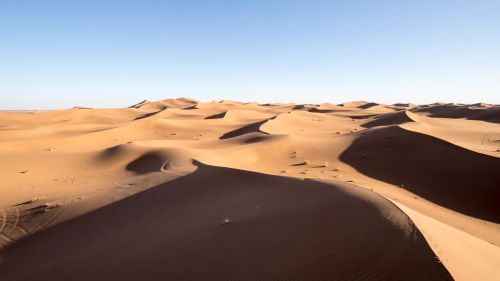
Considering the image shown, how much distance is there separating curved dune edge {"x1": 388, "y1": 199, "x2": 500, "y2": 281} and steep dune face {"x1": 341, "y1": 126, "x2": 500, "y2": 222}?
141 inches

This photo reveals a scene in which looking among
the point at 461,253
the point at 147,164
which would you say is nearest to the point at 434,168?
the point at 461,253

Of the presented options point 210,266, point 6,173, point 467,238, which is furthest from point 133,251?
point 6,173

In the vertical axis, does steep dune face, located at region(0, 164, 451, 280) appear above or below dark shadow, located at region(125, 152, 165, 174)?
above

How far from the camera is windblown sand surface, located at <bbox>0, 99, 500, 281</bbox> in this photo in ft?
12.0

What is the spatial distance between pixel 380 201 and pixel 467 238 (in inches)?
45.8

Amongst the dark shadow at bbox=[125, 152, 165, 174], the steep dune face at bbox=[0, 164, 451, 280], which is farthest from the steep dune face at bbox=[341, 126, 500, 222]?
the dark shadow at bbox=[125, 152, 165, 174]

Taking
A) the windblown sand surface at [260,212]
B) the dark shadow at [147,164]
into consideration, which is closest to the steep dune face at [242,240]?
the windblown sand surface at [260,212]

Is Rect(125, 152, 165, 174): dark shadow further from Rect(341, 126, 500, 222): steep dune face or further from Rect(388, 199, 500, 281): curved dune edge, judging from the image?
Rect(388, 199, 500, 281): curved dune edge

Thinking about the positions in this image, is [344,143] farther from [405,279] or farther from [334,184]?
[405,279]

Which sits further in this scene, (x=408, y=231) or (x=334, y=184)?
(x=334, y=184)

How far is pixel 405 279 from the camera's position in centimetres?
301

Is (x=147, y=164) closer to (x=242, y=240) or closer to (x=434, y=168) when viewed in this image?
(x=242, y=240)

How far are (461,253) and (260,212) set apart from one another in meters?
2.95

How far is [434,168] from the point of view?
32.4 ft
